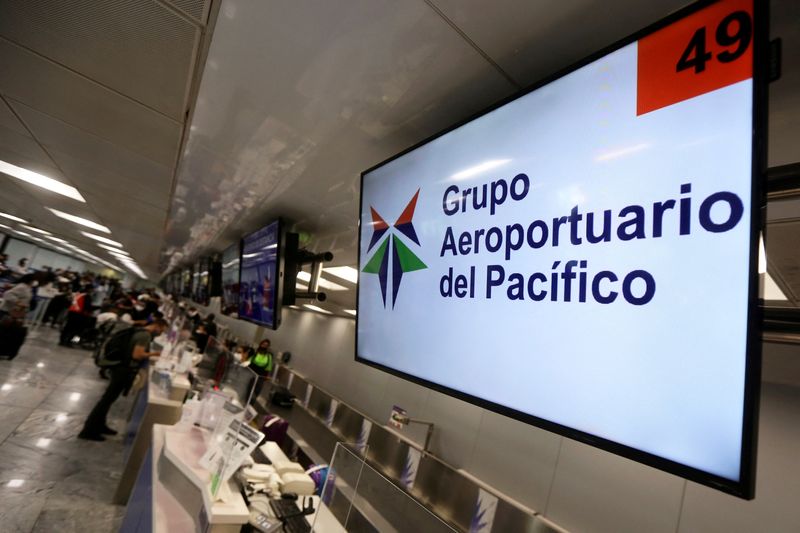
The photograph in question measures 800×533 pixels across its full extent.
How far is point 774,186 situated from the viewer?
43.7 inches

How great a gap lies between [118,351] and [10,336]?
3602mm

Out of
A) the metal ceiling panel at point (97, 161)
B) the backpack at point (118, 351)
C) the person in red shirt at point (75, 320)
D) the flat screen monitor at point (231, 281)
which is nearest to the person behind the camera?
the metal ceiling panel at point (97, 161)

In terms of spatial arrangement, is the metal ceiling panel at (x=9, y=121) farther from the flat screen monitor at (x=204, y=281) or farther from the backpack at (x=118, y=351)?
the flat screen monitor at (x=204, y=281)

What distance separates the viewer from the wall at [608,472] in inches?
106

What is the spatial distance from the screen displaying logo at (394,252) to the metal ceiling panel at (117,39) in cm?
109

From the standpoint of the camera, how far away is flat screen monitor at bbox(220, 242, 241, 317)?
4654 mm

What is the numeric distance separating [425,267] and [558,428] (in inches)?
28.4

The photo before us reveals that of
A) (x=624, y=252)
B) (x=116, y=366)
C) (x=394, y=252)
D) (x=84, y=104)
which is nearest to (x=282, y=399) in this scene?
(x=116, y=366)

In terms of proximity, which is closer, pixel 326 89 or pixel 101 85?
pixel 326 89

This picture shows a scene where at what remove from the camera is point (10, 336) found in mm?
6730

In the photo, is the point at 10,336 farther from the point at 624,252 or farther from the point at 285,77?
the point at 624,252

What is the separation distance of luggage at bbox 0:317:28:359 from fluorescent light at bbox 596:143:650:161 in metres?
9.41

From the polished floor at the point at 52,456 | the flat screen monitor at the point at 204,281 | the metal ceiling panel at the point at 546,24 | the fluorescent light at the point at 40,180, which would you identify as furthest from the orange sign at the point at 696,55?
the flat screen monitor at the point at 204,281

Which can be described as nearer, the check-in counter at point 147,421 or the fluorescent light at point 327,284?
the check-in counter at point 147,421
